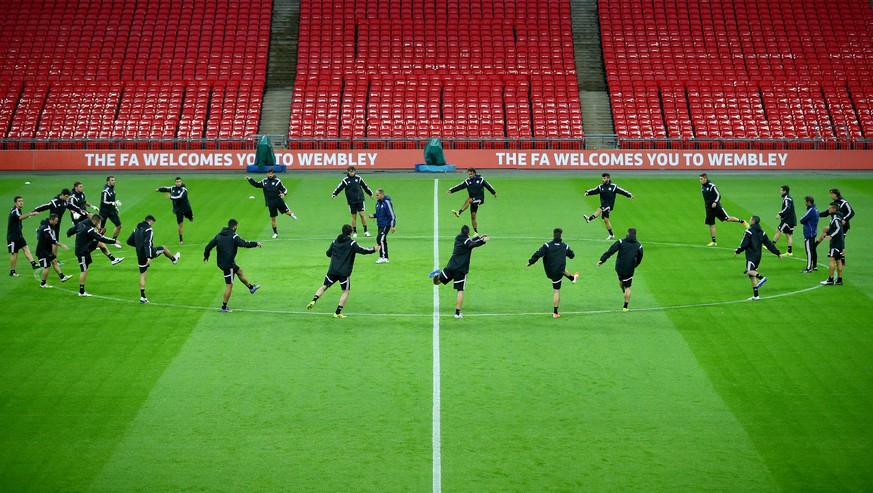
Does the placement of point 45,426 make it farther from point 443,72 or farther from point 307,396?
point 443,72

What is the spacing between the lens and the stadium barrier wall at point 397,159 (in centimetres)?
4891

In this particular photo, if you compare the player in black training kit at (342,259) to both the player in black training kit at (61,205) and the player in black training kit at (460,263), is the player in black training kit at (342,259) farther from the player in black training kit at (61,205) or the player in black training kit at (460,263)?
the player in black training kit at (61,205)

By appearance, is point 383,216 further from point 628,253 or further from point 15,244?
point 15,244

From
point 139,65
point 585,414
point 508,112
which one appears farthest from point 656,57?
point 585,414

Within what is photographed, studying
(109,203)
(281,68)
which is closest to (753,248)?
(109,203)

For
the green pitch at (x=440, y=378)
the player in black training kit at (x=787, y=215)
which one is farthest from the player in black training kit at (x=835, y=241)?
the player in black training kit at (x=787, y=215)

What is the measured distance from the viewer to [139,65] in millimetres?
56562

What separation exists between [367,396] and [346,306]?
6520mm

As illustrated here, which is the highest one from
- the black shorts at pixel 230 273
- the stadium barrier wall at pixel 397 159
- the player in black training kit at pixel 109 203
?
the stadium barrier wall at pixel 397 159

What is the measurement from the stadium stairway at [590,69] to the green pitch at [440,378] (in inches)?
885

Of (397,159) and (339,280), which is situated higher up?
(397,159)

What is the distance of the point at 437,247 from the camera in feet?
103

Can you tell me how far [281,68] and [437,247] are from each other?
95.8 ft

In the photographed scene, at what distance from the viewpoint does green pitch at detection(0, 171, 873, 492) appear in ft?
49.0
